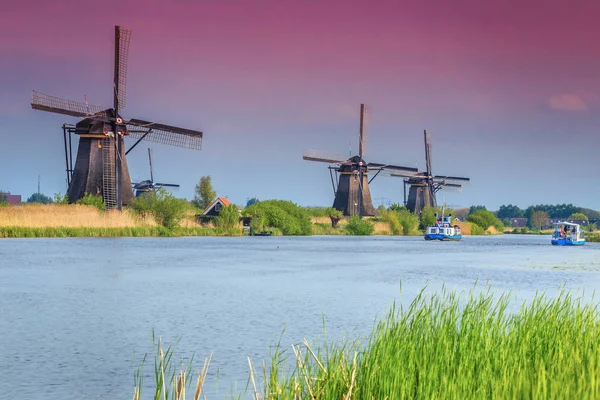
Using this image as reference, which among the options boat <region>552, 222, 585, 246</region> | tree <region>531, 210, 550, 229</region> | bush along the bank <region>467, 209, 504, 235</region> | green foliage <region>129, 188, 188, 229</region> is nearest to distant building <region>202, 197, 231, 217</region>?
green foliage <region>129, 188, 188, 229</region>

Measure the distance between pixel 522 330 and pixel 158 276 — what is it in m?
16.2

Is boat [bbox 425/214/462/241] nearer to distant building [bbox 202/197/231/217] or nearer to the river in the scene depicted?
distant building [bbox 202/197/231/217]

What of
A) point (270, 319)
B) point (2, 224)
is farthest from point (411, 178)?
point (270, 319)

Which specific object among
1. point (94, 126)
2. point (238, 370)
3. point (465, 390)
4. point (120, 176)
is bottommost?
point (238, 370)

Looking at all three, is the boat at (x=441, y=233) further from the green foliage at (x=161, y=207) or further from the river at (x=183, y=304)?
the river at (x=183, y=304)

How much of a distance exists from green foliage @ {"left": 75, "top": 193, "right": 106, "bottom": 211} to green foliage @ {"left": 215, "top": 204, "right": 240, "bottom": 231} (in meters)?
14.2

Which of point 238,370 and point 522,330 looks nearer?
point 522,330

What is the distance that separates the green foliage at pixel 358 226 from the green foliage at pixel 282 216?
4.17m

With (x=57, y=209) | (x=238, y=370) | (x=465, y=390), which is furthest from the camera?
(x=57, y=209)

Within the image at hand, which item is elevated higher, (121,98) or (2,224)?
(121,98)

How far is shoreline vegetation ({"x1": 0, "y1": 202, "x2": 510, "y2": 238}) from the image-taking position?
40.5 meters

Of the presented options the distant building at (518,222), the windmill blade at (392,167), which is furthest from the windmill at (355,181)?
the distant building at (518,222)

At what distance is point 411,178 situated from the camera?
8369cm

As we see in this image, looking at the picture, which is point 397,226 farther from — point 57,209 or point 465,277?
point 465,277
